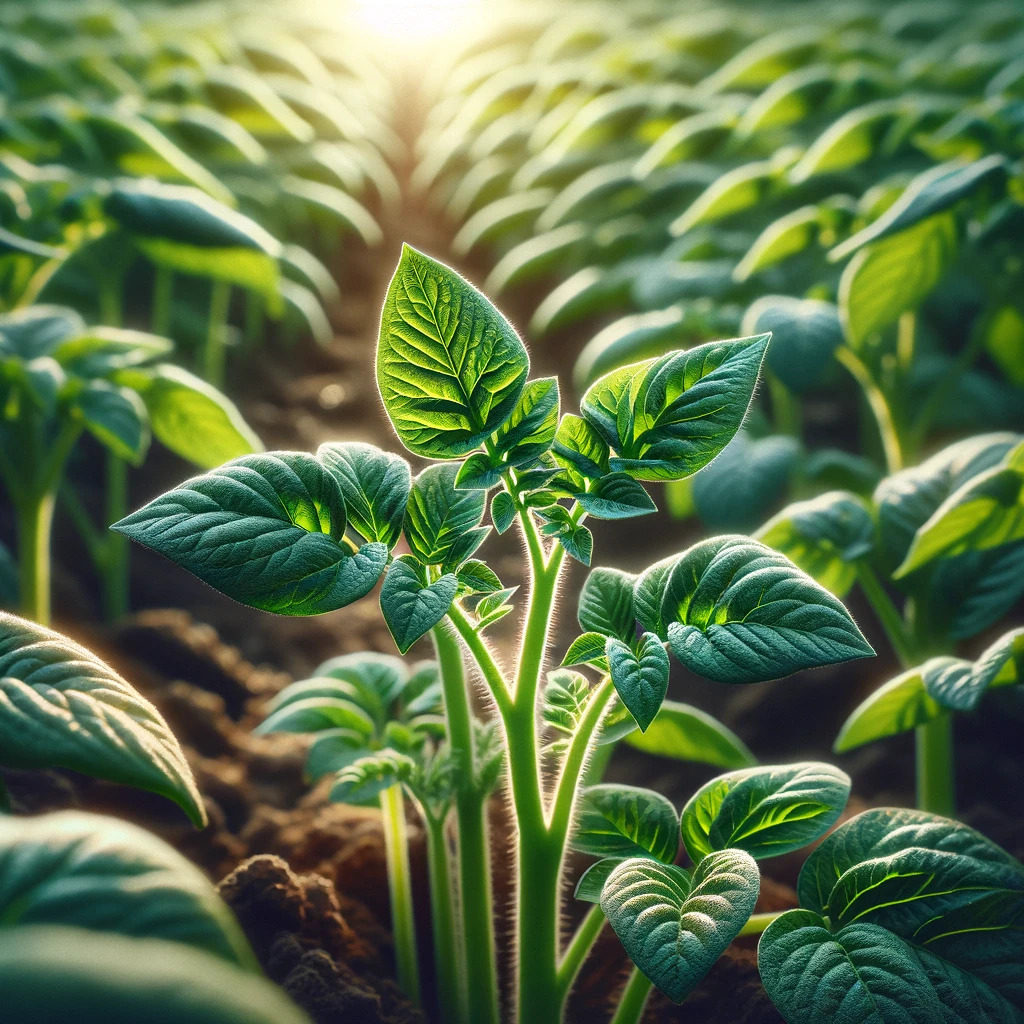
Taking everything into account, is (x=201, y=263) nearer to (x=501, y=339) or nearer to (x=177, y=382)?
(x=177, y=382)

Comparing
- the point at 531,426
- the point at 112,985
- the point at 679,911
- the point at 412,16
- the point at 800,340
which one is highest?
the point at 412,16

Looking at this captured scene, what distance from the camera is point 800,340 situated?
120 centimetres

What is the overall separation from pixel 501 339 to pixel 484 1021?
21.7 inches

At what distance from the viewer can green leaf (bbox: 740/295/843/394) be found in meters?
1.19

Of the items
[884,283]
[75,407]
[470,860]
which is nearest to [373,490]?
[470,860]

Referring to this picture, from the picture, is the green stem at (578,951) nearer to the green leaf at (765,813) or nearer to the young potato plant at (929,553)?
the green leaf at (765,813)

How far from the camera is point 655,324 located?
146 cm

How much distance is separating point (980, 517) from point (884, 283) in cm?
53

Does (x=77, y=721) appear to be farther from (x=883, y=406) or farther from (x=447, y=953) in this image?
(x=883, y=406)

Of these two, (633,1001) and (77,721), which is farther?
(633,1001)

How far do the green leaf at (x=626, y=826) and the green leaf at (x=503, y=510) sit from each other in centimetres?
25

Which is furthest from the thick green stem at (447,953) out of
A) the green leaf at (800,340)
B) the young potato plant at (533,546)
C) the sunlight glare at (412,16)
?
the sunlight glare at (412,16)

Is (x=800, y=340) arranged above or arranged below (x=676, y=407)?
above

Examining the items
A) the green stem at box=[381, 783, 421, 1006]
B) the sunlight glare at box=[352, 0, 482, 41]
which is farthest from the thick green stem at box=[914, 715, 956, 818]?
the sunlight glare at box=[352, 0, 482, 41]
